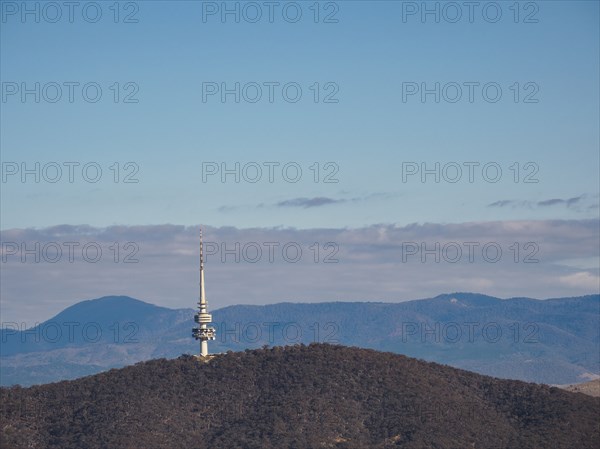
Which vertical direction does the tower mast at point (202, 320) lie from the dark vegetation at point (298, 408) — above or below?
above

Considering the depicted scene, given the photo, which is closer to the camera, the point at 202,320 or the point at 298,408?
the point at 298,408

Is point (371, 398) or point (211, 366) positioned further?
point (211, 366)

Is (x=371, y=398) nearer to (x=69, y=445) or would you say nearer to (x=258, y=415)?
(x=258, y=415)

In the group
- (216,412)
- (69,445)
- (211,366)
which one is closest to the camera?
(69,445)

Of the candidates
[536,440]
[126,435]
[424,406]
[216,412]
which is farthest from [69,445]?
[536,440]

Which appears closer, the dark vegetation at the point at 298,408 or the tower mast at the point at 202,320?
the dark vegetation at the point at 298,408

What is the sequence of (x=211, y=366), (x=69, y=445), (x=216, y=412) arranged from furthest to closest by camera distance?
(x=211, y=366)
(x=216, y=412)
(x=69, y=445)

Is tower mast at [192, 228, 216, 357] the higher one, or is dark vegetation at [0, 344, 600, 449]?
tower mast at [192, 228, 216, 357]

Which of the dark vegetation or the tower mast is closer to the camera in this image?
the dark vegetation
